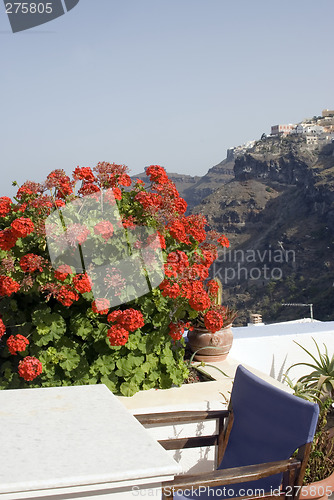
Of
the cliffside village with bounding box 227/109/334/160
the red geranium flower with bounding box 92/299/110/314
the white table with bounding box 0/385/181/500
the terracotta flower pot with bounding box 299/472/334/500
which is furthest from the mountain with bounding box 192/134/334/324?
the white table with bounding box 0/385/181/500

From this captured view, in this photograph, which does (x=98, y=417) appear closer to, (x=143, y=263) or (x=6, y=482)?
(x=6, y=482)

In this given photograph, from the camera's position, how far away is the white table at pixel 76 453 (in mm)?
1219

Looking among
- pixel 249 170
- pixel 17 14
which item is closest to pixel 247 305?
pixel 249 170

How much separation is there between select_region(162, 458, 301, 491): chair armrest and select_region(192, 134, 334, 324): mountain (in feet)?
153

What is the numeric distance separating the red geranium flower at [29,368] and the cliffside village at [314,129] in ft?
254

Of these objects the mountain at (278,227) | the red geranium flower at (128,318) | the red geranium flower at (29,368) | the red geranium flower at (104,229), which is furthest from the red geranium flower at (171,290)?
the mountain at (278,227)

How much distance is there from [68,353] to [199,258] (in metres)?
0.89

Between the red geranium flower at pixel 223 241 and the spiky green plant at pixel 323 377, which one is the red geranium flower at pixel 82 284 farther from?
the spiky green plant at pixel 323 377

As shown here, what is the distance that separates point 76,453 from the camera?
53.5 inches

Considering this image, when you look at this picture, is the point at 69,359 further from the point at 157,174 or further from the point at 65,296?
the point at 157,174

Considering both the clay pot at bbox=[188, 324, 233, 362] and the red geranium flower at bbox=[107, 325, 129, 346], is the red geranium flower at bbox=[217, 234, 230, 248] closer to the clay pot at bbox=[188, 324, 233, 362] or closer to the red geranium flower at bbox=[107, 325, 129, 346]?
the clay pot at bbox=[188, 324, 233, 362]

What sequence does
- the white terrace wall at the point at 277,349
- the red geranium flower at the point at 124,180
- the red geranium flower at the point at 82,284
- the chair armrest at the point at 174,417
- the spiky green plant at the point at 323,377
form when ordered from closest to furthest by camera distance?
the chair armrest at the point at 174,417 < the red geranium flower at the point at 82,284 < the red geranium flower at the point at 124,180 < the spiky green plant at the point at 323,377 < the white terrace wall at the point at 277,349

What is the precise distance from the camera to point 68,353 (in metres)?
2.78

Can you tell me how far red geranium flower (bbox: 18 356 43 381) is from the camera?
2678mm
